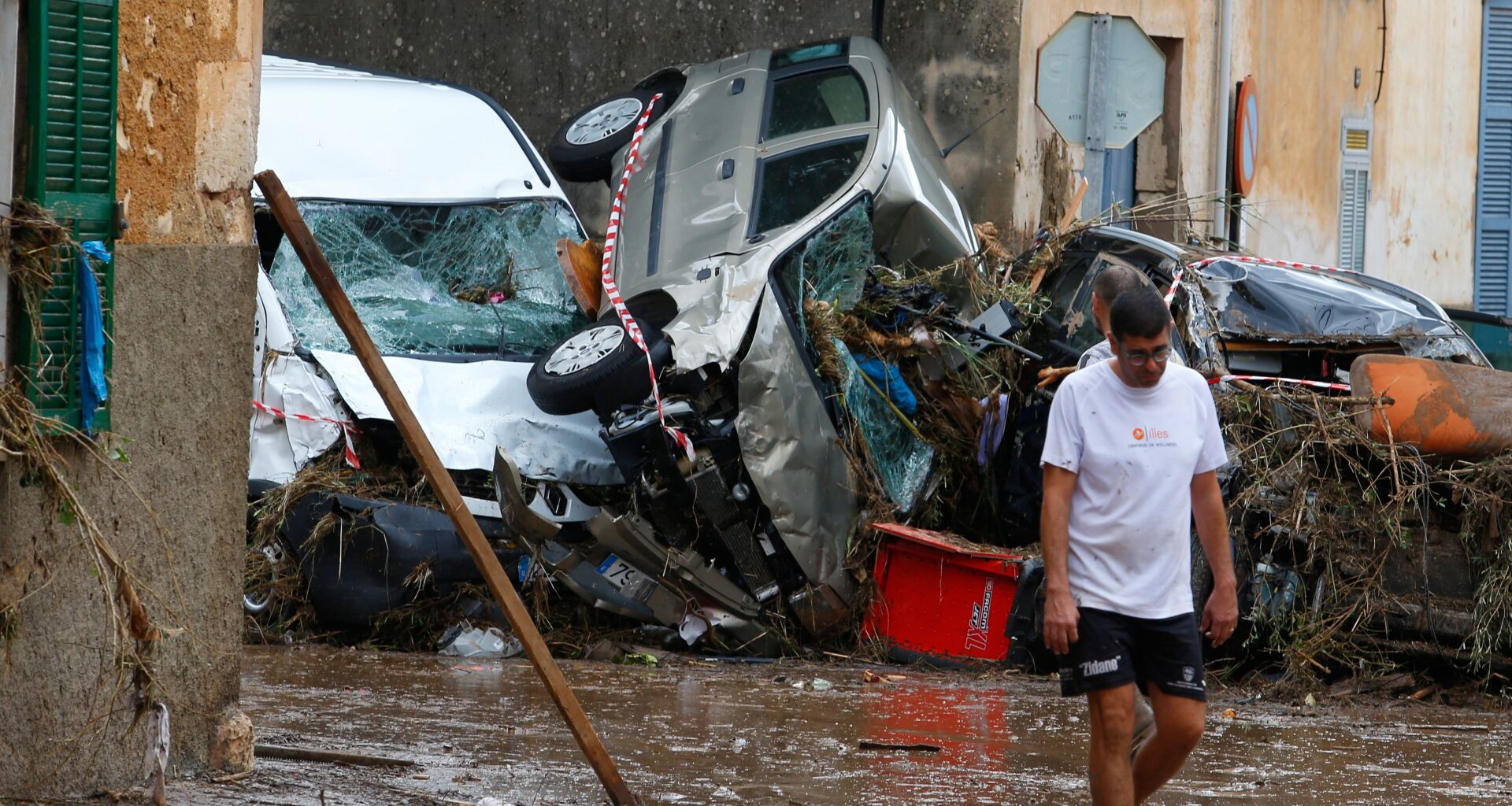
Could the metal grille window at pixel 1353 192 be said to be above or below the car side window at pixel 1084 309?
above

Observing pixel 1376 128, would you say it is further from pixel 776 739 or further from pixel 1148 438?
pixel 1148 438

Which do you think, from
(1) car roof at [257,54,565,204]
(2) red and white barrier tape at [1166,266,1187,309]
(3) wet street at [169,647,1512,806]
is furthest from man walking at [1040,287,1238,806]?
(1) car roof at [257,54,565,204]

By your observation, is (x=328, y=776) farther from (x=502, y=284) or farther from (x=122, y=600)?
(x=502, y=284)

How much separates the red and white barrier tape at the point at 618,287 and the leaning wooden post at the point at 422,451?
10.0 feet

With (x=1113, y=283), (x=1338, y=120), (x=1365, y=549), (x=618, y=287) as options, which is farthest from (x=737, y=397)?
(x=1338, y=120)

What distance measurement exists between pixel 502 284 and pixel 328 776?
4.73 meters

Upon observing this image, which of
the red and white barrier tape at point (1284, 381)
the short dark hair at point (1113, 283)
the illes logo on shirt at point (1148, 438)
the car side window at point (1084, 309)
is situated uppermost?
the car side window at point (1084, 309)

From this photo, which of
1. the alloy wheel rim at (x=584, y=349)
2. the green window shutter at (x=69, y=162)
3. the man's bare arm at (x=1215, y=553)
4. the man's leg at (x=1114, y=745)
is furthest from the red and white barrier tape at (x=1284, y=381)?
the green window shutter at (x=69, y=162)

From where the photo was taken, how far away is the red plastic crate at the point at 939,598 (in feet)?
25.4

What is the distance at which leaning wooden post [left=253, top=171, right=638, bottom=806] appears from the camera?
4.49m

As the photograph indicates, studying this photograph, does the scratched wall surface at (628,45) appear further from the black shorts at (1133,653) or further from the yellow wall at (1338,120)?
the black shorts at (1133,653)

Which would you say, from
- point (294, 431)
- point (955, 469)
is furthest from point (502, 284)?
point (955, 469)

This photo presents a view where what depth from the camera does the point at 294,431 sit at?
7785 mm

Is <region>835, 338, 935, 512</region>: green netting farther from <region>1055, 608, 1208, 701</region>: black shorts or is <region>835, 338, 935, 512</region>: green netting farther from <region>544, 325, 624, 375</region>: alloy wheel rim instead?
<region>1055, 608, 1208, 701</region>: black shorts
